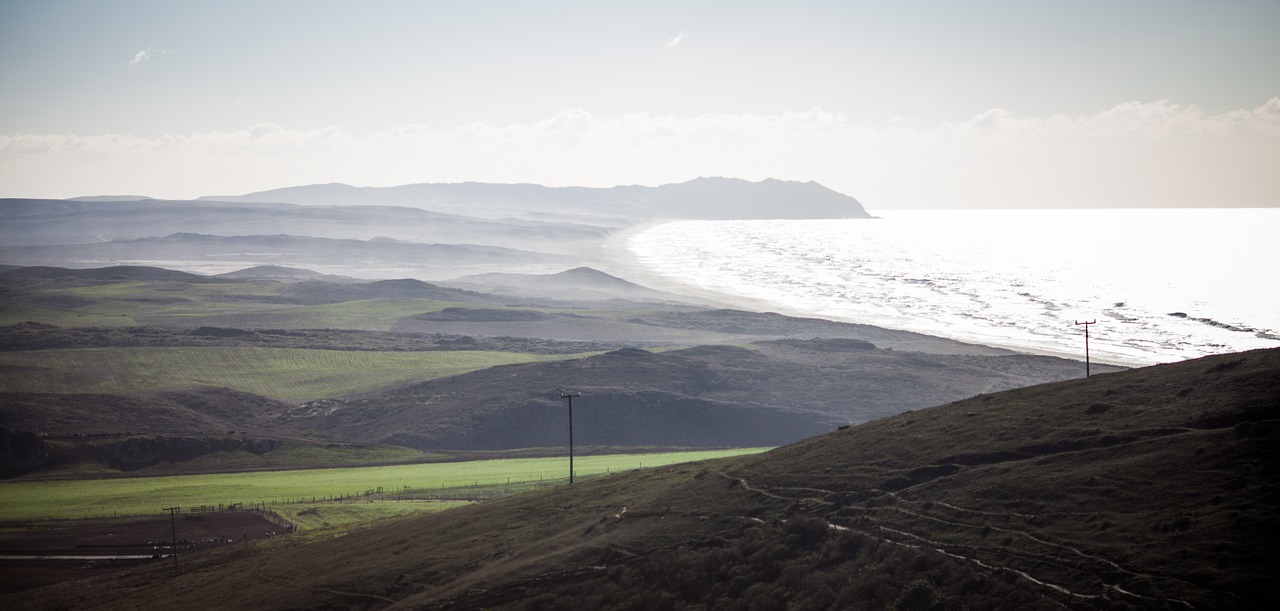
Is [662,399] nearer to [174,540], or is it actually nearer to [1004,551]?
[174,540]

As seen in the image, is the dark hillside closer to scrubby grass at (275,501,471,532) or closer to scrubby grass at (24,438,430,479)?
scrubby grass at (24,438,430,479)

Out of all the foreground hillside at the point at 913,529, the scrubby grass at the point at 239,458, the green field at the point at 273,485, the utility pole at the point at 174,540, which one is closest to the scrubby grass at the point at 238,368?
the scrubby grass at the point at 239,458

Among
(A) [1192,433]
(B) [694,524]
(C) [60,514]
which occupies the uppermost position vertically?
(A) [1192,433]

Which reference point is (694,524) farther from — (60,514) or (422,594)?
(60,514)

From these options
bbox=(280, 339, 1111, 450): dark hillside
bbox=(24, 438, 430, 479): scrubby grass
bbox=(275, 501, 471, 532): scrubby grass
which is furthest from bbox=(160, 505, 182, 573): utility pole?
bbox=(280, 339, 1111, 450): dark hillside

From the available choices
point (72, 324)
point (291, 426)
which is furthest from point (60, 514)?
point (72, 324)

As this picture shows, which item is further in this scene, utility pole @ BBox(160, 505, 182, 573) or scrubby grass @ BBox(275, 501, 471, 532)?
scrubby grass @ BBox(275, 501, 471, 532)

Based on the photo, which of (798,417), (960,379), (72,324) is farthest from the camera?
(72,324)
